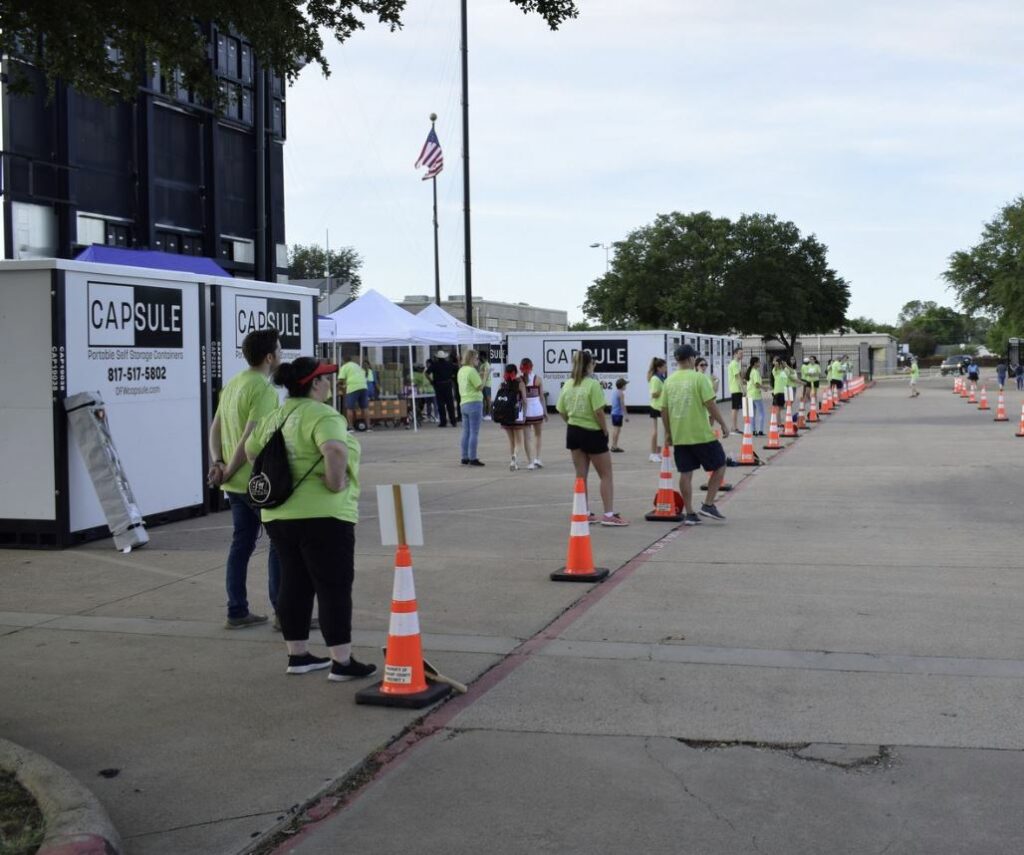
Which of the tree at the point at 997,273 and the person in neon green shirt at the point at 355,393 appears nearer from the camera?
the person in neon green shirt at the point at 355,393

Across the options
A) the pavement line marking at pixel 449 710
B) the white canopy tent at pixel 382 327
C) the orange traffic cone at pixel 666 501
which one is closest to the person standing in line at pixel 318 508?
the pavement line marking at pixel 449 710

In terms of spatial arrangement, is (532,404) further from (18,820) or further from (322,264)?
(322,264)

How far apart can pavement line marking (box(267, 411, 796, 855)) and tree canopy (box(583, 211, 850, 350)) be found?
60931 mm

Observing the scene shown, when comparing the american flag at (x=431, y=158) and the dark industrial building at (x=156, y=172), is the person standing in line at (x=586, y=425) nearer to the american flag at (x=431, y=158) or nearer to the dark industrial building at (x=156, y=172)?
the dark industrial building at (x=156, y=172)

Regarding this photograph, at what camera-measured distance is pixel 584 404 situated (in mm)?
11680

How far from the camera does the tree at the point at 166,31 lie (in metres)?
7.89

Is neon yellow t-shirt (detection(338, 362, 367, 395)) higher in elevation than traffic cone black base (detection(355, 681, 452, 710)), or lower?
higher

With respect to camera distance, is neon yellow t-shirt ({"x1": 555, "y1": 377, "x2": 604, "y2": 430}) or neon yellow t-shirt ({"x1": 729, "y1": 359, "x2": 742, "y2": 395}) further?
neon yellow t-shirt ({"x1": 729, "y1": 359, "x2": 742, "y2": 395})

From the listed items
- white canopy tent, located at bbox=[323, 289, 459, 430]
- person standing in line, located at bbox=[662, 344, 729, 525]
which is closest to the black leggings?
person standing in line, located at bbox=[662, 344, 729, 525]

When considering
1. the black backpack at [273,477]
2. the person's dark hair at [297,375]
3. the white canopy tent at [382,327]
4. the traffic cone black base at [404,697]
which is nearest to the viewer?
the traffic cone black base at [404,697]

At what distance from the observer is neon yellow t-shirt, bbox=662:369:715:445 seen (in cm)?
1202

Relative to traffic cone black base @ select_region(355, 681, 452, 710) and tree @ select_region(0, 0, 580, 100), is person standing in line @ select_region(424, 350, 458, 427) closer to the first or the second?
→ tree @ select_region(0, 0, 580, 100)

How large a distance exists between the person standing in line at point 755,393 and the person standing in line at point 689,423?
10762mm

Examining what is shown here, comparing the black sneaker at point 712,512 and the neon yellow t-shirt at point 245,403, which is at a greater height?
the neon yellow t-shirt at point 245,403
